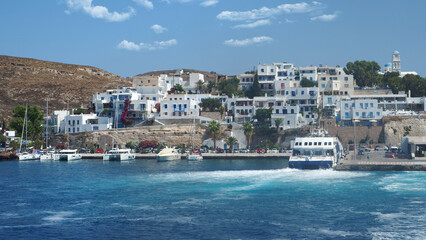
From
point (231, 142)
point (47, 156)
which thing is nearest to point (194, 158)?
point (231, 142)

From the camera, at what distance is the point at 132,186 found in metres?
56.5

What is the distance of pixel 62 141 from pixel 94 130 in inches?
295

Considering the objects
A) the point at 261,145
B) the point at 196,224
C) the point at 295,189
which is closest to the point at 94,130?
the point at 261,145

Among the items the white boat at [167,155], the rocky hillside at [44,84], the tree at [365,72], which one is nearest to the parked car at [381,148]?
the white boat at [167,155]

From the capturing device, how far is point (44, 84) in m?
171

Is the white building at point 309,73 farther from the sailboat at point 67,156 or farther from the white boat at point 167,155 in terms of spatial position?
the sailboat at point 67,156

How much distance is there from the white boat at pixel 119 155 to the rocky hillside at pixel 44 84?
5484 cm

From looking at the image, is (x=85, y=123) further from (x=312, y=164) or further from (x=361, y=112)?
(x=312, y=164)

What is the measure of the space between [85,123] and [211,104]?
27.5 metres

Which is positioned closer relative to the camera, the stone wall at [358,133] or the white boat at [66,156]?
the white boat at [66,156]

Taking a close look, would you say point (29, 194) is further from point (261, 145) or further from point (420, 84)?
point (420, 84)

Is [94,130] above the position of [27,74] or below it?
below

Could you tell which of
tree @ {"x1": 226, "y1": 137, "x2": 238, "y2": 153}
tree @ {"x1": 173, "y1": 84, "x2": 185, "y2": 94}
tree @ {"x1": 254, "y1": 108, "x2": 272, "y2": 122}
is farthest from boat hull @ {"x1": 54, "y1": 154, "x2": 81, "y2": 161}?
tree @ {"x1": 173, "y1": 84, "x2": 185, "y2": 94}

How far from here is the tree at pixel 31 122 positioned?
110 metres
